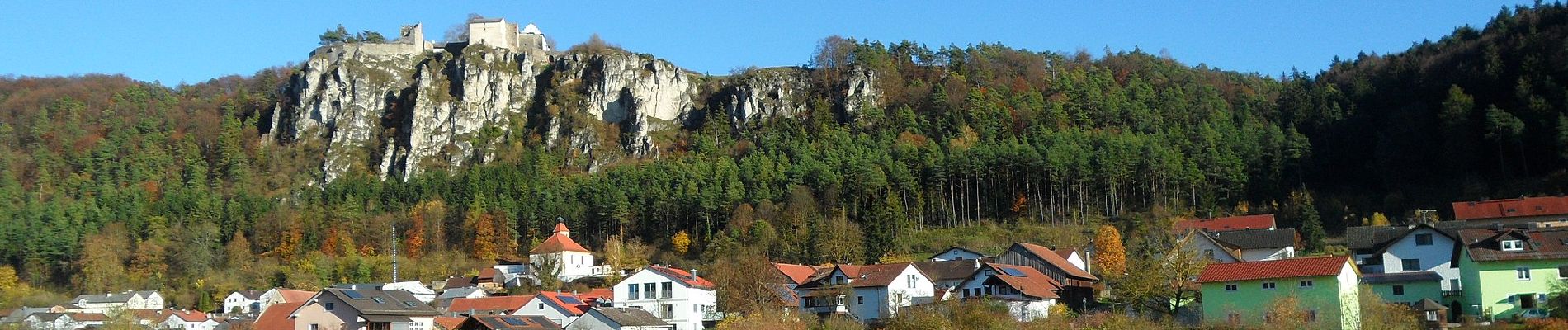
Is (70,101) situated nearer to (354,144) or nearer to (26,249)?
(354,144)

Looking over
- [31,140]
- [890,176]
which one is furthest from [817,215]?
[31,140]

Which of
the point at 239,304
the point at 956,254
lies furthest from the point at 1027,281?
the point at 239,304

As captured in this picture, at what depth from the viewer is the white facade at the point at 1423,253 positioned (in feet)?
144

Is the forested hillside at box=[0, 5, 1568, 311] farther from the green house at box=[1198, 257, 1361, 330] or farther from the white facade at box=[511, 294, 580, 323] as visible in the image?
the green house at box=[1198, 257, 1361, 330]

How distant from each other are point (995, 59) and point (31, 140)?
248 ft

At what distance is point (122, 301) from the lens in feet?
220

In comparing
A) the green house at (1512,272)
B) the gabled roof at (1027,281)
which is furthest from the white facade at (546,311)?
the green house at (1512,272)

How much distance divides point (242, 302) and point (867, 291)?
117 feet

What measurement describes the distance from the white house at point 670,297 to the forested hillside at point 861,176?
12.9 metres

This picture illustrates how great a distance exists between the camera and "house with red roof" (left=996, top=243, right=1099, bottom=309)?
49.2 meters

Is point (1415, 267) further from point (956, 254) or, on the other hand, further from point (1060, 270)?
point (956, 254)

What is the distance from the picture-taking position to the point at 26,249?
81.2m

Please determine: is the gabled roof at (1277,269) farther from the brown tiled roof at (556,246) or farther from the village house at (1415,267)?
the brown tiled roof at (556,246)

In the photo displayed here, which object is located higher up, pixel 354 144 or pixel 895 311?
pixel 354 144
